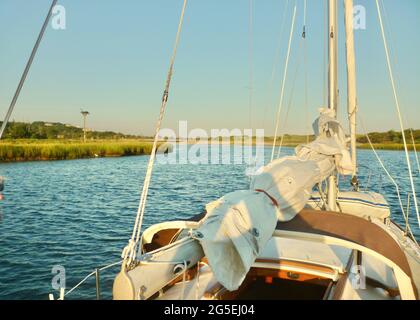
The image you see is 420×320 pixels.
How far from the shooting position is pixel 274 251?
398 centimetres

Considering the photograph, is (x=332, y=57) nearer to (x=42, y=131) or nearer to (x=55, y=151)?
(x=55, y=151)

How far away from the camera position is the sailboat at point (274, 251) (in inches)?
92.1

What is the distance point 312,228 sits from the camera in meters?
3.06

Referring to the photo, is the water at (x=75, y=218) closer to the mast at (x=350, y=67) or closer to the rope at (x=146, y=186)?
the mast at (x=350, y=67)

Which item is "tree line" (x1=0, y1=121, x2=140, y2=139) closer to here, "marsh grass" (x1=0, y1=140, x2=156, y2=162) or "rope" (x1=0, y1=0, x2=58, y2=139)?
"marsh grass" (x1=0, y1=140, x2=156, y2=162)

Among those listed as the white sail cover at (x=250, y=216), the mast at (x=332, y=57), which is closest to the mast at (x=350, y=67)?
the mast at (x=332, y=57)

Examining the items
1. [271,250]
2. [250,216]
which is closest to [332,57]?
[271,250]

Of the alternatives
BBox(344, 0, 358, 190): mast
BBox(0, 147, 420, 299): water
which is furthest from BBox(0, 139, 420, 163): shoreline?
BBox(344, 0, 358, 190): mast

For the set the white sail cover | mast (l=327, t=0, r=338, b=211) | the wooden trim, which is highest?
mast (l=327, t=0, r=338, b=211)

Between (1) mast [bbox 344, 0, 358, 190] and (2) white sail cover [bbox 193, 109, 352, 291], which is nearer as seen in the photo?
(2) white sail cover [bbox 193, 109, 352, 291]

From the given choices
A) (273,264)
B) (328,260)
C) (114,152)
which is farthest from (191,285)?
(114,152)

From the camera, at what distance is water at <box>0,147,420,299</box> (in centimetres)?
674

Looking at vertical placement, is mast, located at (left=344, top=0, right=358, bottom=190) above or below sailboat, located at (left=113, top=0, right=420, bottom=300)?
above
